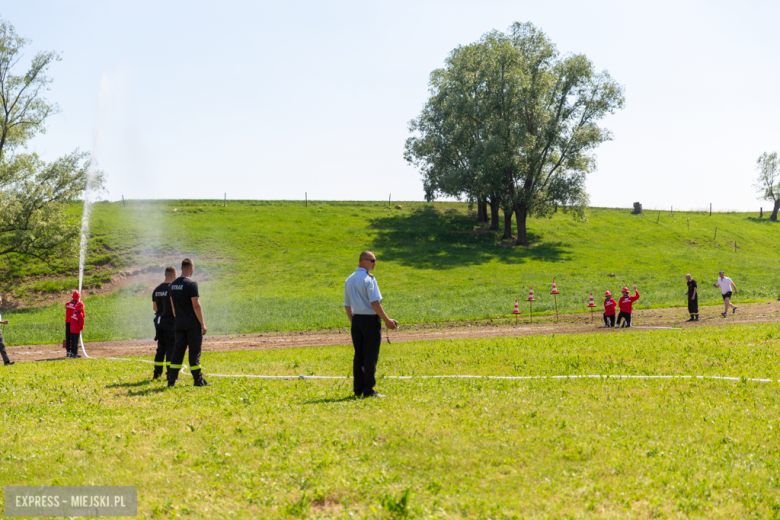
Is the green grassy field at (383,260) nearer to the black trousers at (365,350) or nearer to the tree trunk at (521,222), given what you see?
the tree trunk at (521,222)

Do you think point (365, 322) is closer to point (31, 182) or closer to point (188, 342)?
point (188, 342)

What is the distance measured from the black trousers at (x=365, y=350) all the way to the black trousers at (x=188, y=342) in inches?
128

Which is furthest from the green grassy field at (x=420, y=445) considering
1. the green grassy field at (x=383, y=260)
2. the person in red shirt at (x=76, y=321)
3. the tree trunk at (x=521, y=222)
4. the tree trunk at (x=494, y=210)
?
the tree trunk at (x=494, y=210)

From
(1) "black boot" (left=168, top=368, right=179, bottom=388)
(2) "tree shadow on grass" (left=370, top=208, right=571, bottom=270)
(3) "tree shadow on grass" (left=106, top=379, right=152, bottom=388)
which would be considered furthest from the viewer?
(2) "tree shadow on grass" (left=370, top=208, right=571, bottom=270)

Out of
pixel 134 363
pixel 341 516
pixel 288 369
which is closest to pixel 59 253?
pixel 134 363

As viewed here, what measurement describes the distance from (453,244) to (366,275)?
45458 millimetres

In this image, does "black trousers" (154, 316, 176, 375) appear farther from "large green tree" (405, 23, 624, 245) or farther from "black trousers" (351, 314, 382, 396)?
"large green tree" (405, 23, 624, 245)

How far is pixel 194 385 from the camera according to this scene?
10.8 m

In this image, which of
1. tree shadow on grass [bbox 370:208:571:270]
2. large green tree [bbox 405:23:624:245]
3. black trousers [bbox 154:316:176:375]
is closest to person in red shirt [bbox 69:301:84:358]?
black trousers [bbox 154:316:176:375]

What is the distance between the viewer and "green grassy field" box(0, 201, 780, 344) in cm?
3084

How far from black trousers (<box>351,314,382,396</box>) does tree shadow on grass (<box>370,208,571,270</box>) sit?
36101mm

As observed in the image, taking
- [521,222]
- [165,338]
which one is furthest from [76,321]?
[521,222]

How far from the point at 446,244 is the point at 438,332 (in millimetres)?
31489

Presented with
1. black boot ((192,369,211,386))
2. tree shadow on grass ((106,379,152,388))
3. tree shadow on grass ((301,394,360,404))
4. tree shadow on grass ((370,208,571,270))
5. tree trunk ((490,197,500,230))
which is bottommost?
tree shadow on grass ((106,379,152,388))
